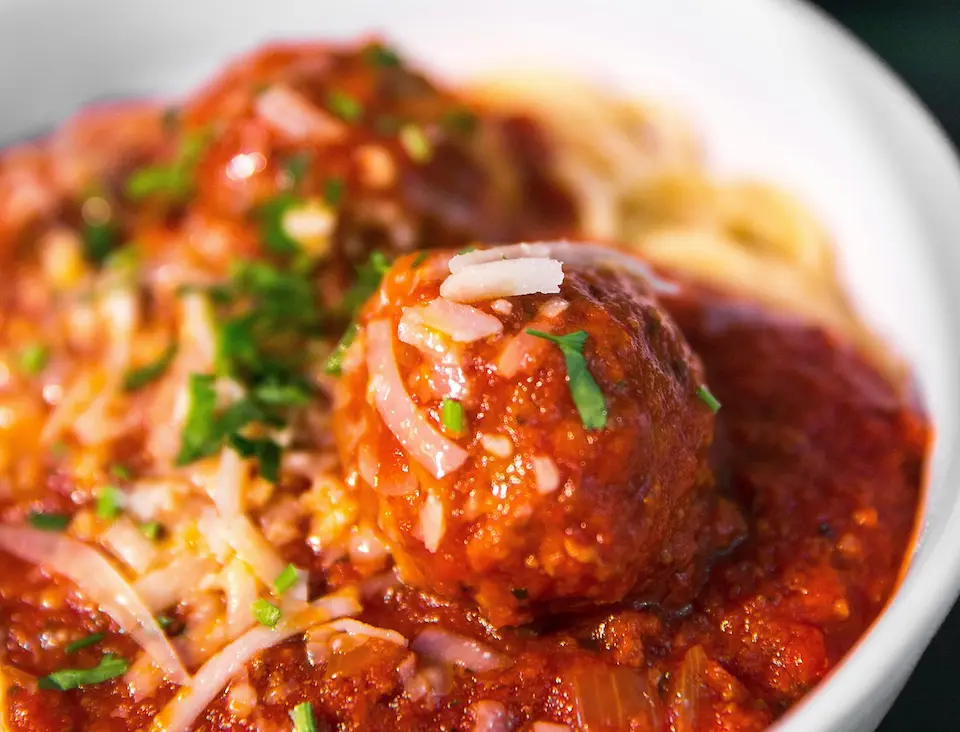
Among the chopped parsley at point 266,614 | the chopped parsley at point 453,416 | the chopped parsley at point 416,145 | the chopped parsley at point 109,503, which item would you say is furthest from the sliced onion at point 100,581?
the chopped parsley at point 416,145

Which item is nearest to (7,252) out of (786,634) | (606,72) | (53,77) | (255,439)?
(53,77)

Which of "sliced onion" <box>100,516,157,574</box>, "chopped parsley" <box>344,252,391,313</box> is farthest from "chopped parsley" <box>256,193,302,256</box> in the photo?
"sliced onion" <box>100,516,157,574</box>

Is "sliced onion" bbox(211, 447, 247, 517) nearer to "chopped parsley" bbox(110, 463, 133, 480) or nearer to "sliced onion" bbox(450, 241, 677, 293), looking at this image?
"chopped parsley" bbox(110, 463, 133, 480)

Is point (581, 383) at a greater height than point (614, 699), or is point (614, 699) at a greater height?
point (581, 383)

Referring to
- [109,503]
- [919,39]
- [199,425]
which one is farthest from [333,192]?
[919,39]

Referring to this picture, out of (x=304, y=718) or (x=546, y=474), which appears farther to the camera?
(x=304, y=718)

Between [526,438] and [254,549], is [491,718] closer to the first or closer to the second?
[526,438]
